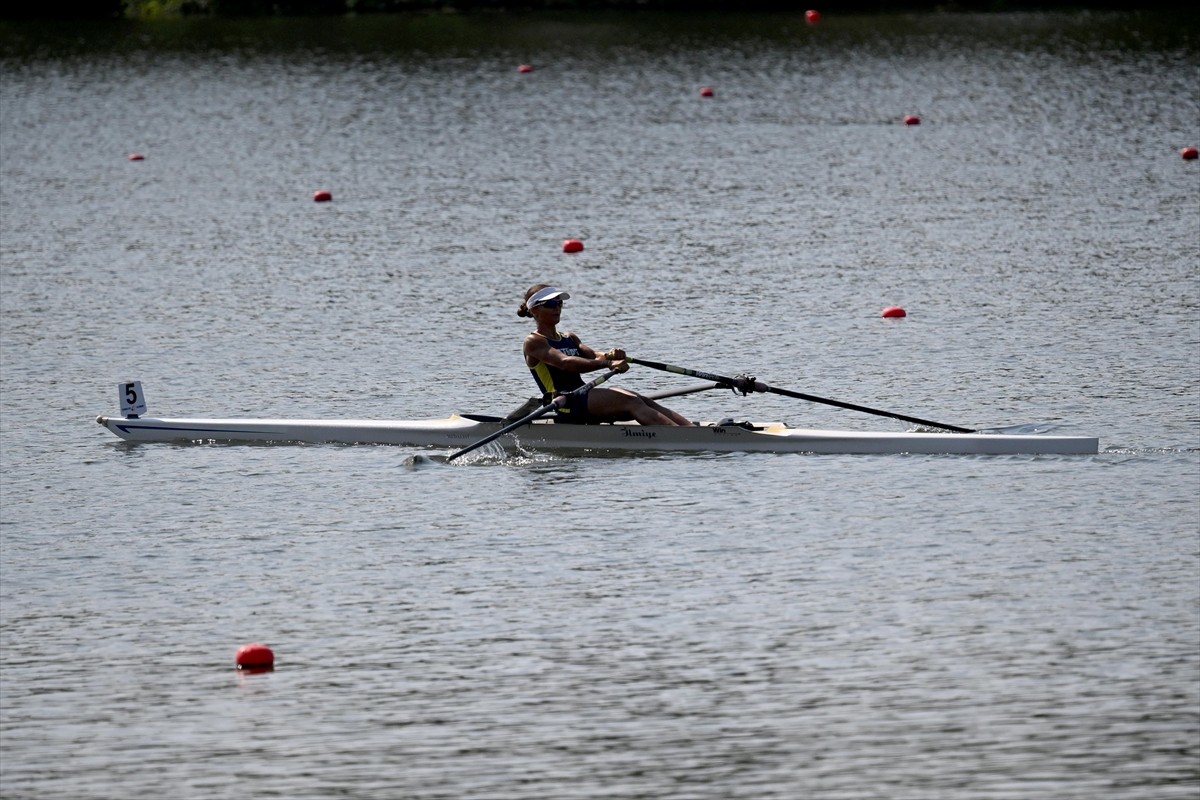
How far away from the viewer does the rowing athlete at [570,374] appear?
15391 mm

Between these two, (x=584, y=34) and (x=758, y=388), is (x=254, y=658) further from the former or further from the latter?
(x=584, y=34)

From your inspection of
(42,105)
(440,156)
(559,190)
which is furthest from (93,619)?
(42,105)

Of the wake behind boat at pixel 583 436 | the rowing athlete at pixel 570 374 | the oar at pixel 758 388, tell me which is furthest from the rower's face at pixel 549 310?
the wake behind boat at pixel 583 436

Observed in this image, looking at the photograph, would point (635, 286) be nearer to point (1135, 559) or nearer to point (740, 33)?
point (1135, 559)

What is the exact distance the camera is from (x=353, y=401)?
17.4 metres

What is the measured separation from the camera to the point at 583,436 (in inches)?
612

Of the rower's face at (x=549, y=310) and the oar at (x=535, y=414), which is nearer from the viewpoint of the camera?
the oar at (x=535, y=414)

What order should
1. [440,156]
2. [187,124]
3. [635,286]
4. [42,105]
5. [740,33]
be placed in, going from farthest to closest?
1. [740,33]
2. [42,105]
3. [187,124]
4. [440,156]
5. [635,286]

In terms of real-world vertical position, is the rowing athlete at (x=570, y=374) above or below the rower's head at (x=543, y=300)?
below

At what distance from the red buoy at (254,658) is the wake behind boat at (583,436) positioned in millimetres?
4826

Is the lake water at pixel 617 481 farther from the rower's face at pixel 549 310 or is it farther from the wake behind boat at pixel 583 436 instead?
the rower's face at pixel 549 310

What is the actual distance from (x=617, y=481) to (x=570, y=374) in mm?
1240

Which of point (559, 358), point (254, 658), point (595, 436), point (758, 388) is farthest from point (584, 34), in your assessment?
point (254, 658)

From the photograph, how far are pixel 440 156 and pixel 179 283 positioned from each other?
428 inches
